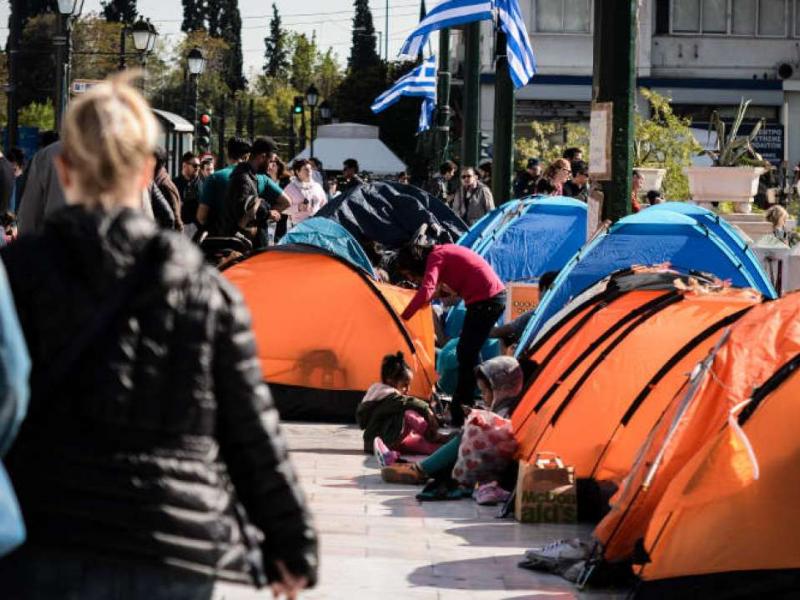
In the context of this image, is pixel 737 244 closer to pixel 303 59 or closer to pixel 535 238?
pixel 535 238

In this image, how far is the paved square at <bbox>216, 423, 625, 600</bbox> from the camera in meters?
8.09

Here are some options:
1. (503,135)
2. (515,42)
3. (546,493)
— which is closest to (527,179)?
(503,135)

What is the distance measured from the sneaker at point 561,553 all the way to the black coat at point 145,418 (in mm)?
4723

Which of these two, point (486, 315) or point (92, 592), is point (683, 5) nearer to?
point (486, 315)

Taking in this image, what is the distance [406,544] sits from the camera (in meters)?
9.28

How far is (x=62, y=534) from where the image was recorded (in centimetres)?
380

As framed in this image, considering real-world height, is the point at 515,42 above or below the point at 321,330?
above

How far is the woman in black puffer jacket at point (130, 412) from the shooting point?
3.80 meters

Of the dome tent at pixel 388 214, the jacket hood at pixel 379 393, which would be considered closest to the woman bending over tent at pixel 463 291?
the jacket hood at pixel 379 393

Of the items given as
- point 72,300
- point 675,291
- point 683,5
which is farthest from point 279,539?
point 683,5

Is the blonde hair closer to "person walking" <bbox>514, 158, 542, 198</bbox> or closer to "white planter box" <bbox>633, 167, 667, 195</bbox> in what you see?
"white planter box" <bbox>633, 167, 667, 195</bbox>

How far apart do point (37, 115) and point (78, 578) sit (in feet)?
317

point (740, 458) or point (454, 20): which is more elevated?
point (454, 20)

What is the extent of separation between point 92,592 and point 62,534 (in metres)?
0.13
